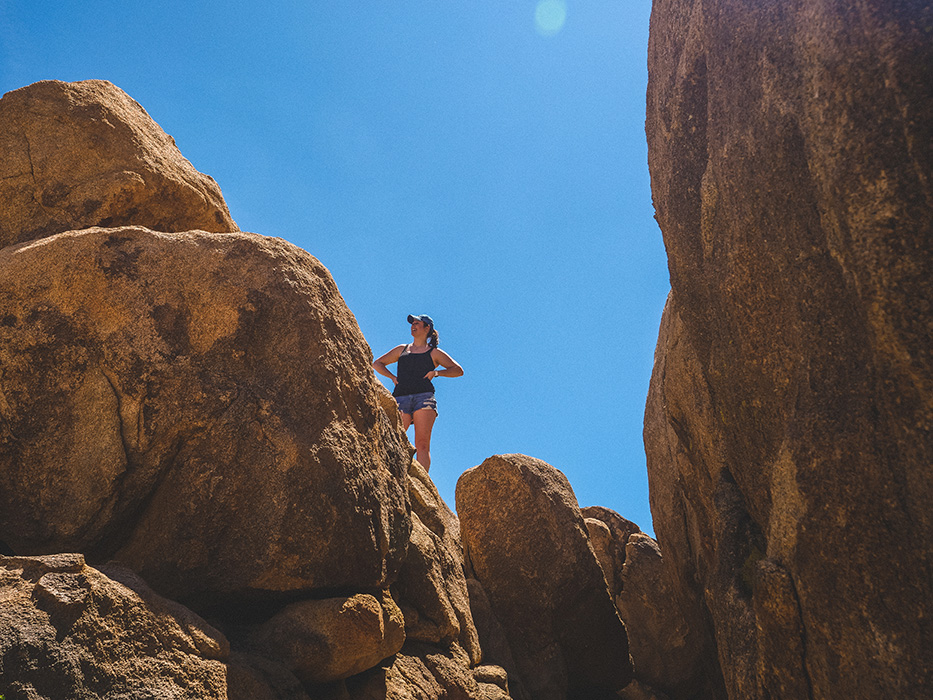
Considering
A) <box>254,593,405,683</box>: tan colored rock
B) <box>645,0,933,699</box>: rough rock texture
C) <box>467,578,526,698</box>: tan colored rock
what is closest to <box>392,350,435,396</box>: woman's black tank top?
<box>467,578,526,698</box>: tan colored rock

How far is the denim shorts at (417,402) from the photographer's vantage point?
30.9 ft

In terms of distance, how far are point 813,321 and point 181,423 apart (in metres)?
3.97

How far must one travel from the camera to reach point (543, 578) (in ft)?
28.2

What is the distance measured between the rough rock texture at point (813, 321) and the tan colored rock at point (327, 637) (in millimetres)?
→ 2518

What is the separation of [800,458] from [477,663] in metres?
3.55

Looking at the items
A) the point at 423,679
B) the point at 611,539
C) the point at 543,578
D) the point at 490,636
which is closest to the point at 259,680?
the point at 423,679

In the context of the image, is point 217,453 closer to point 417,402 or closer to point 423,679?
point 423,679

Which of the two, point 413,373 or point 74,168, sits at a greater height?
point 413,373

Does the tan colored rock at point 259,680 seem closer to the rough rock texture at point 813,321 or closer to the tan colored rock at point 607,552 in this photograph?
the rough rock texture at point 813,321

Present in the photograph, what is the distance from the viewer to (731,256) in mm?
5191

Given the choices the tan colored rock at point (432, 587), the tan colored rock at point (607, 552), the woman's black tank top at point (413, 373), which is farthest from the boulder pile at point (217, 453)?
the tan colored rock at point (607, 552)

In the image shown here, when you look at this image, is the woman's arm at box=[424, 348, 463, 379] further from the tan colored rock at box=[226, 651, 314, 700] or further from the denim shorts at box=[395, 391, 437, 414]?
the tan colored rock at box=[226, 651, 314, 700]

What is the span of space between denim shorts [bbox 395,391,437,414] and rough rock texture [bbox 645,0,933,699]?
13.7 ft

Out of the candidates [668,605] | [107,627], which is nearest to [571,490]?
[668,605]
